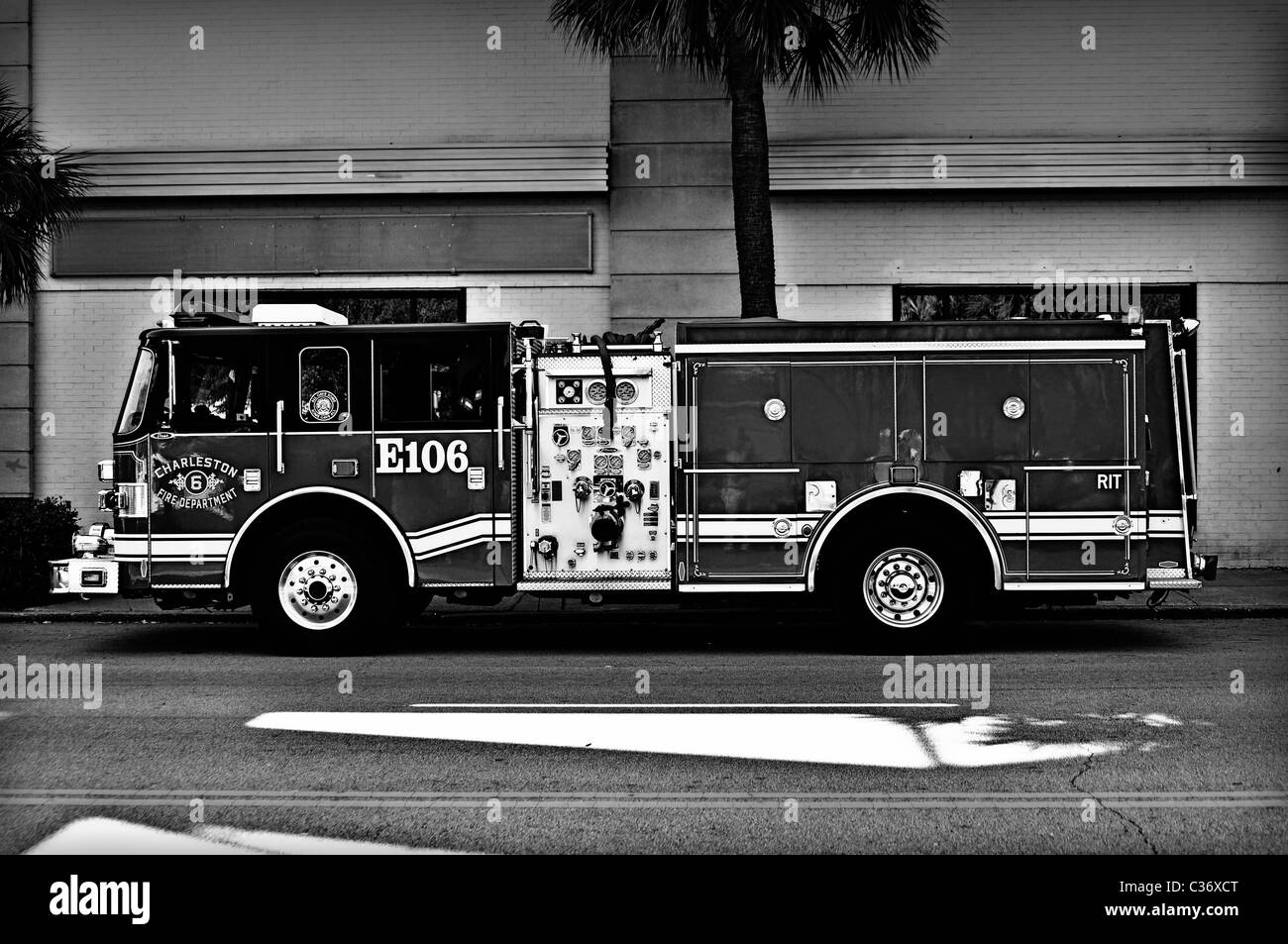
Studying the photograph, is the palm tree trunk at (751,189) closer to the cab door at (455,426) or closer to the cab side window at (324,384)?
the cab door at (455,426)

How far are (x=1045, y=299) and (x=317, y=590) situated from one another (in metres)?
10.9

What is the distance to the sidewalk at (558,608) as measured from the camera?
1304cm

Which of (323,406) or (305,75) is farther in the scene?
(305,75)

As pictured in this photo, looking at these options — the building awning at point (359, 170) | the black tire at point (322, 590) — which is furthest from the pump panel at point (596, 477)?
the building awning at point (359, 170)

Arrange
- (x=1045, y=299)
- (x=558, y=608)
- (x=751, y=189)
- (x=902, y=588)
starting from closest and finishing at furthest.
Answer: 1. (x=902, y=588)
2. (x=558, y=608)
3. (x=751, y=189)
4. (x=1045, y=299)

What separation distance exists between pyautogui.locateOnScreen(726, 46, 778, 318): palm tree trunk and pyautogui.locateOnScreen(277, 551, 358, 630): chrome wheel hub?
221 inches

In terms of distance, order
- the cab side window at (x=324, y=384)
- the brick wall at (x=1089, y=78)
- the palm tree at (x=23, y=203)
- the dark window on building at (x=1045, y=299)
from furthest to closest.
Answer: the dark window on building at (x=1045, y=299) < the brick wall at (x=1089, y=78) < the palm tree at (x=23, y=203) < the cab side window at (x=324, y=384)

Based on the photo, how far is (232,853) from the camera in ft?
16.5

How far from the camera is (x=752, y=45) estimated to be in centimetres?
1303

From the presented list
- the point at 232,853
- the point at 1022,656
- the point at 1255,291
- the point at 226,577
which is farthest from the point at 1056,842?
the point at 1255,291

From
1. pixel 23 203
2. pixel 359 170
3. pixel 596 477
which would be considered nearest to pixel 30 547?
pixel 23 203

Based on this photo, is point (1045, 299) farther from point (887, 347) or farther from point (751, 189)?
point (887, 347)

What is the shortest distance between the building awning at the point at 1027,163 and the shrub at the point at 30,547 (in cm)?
972

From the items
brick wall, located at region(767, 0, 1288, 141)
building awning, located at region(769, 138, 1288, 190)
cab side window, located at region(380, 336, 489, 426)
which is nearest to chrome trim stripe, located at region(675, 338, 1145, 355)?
cab side window, located at region(380, 336, 489, 426)
